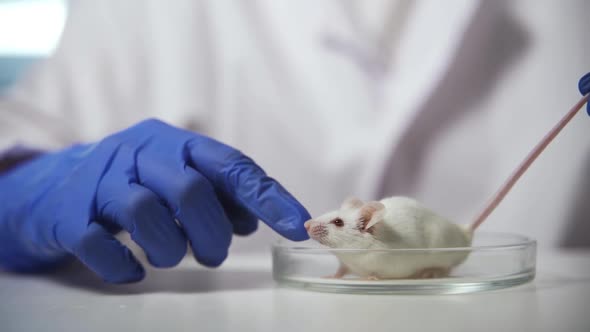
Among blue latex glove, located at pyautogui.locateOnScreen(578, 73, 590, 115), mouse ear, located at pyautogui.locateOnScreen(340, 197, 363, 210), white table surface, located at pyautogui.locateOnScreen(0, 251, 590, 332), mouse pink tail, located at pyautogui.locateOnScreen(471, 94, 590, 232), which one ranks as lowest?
white table surface, located at pyautogui.locateOnScreen(0, 251, 590, 332)

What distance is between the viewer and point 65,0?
198 cm

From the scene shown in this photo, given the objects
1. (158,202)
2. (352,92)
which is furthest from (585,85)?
(352,92)

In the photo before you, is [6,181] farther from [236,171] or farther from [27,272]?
[236,171]

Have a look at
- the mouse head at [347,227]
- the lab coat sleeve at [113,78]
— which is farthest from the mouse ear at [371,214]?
the lab coat sleeve at [113,78]

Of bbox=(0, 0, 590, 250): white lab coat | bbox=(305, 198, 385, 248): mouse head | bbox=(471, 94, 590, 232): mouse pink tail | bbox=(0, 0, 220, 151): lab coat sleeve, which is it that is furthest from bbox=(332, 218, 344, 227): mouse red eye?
bbox=(0, 0, 220, 151): lab coat sleeve

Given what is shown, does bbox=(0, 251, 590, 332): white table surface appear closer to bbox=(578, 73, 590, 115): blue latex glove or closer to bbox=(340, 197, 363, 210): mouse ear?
bbox=(340, 197, 363, 210): mouse ear

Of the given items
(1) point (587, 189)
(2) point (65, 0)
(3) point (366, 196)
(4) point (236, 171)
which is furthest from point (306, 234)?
(2) point (65, 0)

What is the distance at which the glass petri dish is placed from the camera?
0.81 metres

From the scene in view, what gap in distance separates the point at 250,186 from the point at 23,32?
6.58 ft

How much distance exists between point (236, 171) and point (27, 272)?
602 millimetres

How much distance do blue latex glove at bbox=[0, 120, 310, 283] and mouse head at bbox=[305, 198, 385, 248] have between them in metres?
0.05

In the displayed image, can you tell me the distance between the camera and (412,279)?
2.70 ft

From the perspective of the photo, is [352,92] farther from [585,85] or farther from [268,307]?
[268,307]

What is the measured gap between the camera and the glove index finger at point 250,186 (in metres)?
0.91
